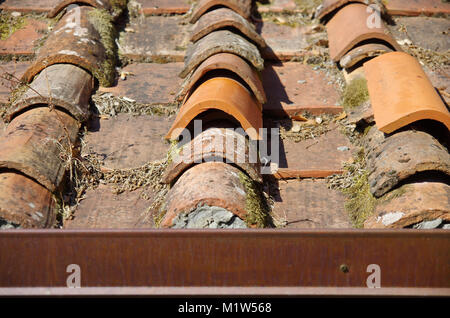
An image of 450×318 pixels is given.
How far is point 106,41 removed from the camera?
4.57 meters

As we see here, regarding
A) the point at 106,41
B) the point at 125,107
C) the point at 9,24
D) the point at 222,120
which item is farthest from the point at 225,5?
the point at 9,24

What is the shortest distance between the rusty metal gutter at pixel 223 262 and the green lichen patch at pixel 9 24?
3048mm

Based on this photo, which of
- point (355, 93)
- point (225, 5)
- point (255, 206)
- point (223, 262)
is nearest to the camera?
point (223, 262)

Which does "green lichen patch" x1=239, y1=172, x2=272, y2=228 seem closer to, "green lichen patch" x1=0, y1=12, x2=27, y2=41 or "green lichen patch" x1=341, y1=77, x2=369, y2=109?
"green lichen patch" x1=341, y1=77, x2=369, y2=109

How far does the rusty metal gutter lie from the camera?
2.49 meters

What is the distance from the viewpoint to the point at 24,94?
3.70 m

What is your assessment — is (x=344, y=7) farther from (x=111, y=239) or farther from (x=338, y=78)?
(x=111, y=239)

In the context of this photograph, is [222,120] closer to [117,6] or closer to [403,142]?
[403,142]

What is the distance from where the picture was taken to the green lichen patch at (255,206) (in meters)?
2.78

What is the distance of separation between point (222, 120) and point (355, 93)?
1205 millimetres

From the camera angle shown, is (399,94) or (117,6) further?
(117,6)

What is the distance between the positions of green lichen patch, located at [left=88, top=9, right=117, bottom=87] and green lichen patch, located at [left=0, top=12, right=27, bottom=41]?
79 centimetres

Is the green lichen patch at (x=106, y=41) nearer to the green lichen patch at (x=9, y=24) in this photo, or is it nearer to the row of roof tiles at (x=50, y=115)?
the row of roof tiles at (x=50, y=115)

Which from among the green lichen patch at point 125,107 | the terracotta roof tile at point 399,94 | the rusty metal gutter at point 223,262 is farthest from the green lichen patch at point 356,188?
the green lichen patch at point 125,107
